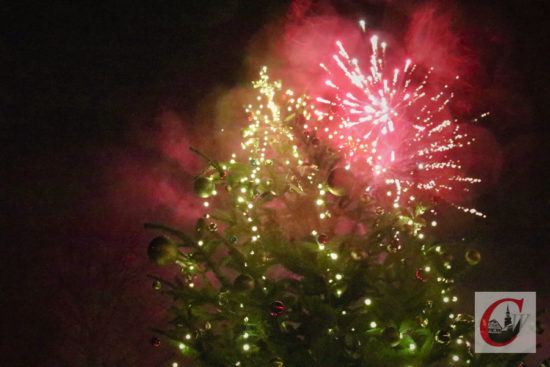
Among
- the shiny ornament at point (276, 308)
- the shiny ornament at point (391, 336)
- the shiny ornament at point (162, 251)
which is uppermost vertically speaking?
the shiny ornament at point (162, 251)

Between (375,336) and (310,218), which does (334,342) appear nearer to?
(375,336)

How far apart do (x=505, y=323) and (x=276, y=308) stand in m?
1.69

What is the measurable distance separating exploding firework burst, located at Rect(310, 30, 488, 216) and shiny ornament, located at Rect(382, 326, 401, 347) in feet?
7.09

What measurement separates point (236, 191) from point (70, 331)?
349cm

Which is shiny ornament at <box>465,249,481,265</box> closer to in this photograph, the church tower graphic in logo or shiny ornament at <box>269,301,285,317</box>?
the church tower graphic in logo

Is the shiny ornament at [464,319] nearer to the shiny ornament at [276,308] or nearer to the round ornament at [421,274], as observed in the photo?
the round ornament at [421,274]

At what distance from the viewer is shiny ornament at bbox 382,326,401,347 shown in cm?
240

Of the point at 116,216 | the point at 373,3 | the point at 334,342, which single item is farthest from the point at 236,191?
the point at 373,3

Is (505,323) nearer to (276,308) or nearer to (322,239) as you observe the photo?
(322,239)

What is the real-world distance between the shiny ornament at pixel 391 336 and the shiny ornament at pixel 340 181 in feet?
3.51

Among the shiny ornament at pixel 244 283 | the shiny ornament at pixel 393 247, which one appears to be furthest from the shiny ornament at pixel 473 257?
the shiny ornament at pixel 244 283

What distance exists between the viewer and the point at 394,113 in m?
4.98

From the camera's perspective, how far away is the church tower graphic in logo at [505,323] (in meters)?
2.76

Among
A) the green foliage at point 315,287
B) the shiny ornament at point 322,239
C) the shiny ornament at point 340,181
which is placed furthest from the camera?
the shiny ornament at point 340,181
